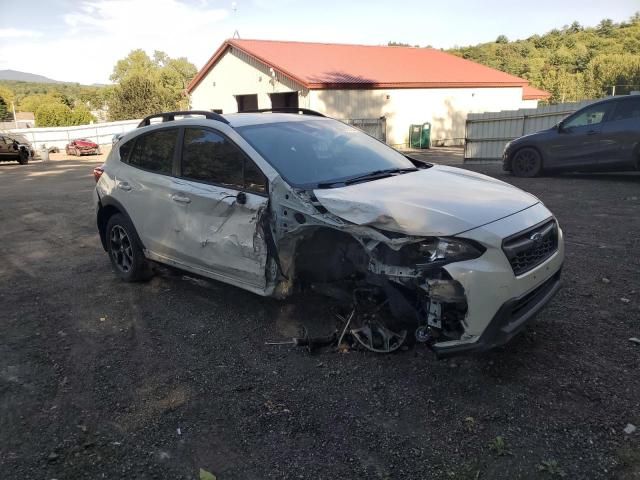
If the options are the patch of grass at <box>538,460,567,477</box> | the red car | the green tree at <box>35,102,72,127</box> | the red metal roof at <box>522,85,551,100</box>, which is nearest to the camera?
the patch of grass at <box>538,460,567,477</box>

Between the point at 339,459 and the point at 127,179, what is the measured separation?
12.6 ft

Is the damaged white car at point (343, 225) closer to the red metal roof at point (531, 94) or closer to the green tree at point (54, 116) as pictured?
the red metal roof at point (531, 94)

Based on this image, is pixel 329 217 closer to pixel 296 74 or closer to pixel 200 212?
pixel 200 212

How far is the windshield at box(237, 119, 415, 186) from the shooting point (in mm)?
3902

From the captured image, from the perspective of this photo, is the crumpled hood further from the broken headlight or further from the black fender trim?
the black fender trim

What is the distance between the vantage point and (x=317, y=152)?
13.8 feet

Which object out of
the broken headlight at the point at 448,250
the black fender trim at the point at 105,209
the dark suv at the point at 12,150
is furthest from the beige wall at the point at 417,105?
the broken headlight at the point at 448,250

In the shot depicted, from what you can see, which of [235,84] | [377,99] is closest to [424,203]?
[377,99]

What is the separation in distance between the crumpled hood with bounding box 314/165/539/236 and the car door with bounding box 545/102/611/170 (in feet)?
24.8

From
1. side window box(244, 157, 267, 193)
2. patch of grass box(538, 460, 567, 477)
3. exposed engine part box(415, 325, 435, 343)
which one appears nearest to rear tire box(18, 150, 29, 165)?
side window box(244, 157, 267, 193)

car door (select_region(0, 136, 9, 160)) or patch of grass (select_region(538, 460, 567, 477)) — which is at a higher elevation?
car door (select_region(0, 136, 9, 160))

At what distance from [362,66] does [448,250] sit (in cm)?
2563

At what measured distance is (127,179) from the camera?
523cm

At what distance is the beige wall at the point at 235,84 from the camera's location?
2519 cm
